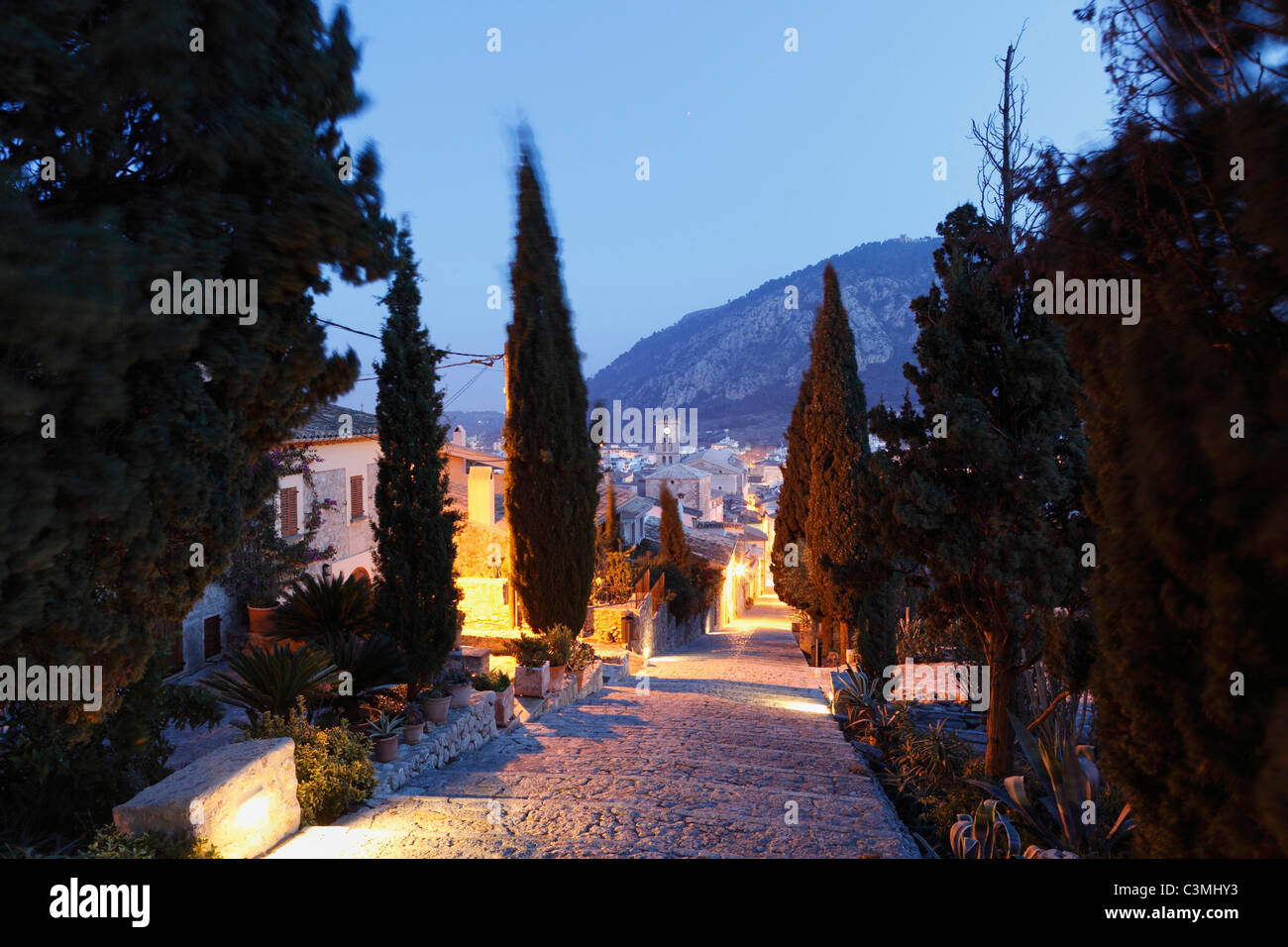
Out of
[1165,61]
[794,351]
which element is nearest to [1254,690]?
[1165,61]

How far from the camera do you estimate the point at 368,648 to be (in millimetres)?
6695

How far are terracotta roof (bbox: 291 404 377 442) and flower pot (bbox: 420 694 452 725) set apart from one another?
7.38m

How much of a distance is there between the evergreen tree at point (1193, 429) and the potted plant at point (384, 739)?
5.11 metres

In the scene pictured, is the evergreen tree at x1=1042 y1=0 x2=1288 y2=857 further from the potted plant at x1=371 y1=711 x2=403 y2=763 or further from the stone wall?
the stone wall

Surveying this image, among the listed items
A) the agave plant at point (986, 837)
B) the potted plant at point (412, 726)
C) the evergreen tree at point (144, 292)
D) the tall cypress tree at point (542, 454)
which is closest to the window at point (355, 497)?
the tall cypress tree at point (542, 454)

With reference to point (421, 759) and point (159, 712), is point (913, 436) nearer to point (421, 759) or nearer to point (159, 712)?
point (421, 759)

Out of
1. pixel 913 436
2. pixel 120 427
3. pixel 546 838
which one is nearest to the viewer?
pixel 120 427

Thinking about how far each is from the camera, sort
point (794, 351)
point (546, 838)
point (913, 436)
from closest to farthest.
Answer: point (546, 838) → point (913, 436) → point (794, 351)

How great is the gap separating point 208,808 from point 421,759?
2.67m

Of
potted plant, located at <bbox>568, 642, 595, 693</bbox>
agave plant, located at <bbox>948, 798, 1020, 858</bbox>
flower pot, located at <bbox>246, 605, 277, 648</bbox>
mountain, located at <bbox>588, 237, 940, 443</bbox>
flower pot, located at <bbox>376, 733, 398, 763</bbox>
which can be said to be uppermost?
mountain, located at <bbox>588, 237, 940, 443</bbox>

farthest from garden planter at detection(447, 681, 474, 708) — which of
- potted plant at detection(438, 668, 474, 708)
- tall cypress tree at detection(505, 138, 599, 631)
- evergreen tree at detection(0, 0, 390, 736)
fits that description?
tall cypress tree at detection(505, 138, 599, 631)

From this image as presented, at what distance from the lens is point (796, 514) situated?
17375 mm

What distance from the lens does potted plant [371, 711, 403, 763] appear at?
561cm

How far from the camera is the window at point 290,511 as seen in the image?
12.9m
